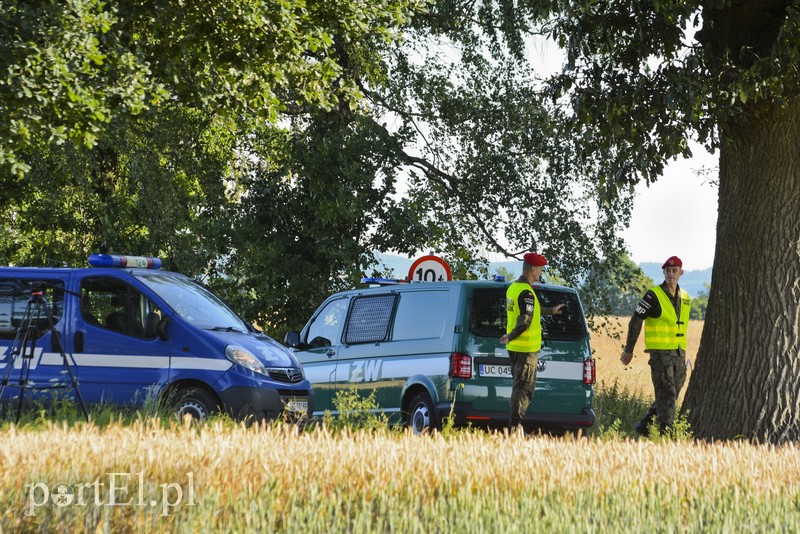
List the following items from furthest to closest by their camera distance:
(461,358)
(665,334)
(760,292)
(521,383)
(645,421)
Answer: (645,421)
(665,334)
(461,358)
(760,292)
(521,383)

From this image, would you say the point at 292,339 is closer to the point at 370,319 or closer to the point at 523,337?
the point at 370,319

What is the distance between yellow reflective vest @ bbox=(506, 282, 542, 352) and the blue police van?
234cm

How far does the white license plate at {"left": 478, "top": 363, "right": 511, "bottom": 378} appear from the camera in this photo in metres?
12.6

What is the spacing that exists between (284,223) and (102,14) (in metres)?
7.83

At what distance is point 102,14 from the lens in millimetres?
15523

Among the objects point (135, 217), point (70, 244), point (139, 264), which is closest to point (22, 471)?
point (139, 264)

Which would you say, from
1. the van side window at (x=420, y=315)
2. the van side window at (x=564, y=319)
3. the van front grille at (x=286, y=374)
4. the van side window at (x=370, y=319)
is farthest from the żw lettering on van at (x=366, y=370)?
the van side window at (x=564, y=319)

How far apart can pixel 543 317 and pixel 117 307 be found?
4561mm

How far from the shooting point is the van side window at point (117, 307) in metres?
12.3

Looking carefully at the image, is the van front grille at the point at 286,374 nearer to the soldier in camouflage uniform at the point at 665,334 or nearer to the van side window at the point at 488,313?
the van side window at the point at 488,313

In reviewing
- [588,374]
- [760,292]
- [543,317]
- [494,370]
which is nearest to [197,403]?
[494,370]

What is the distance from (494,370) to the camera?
12.6m

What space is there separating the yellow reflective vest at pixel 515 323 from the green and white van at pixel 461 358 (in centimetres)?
64

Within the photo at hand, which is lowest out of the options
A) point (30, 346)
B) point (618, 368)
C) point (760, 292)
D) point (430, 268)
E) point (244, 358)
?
point (618, 368)
